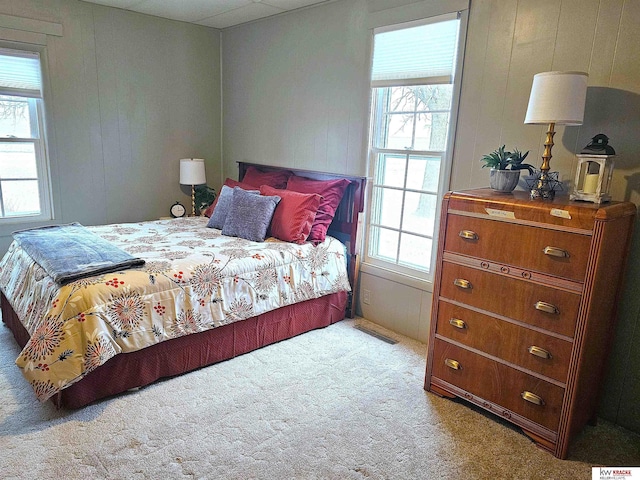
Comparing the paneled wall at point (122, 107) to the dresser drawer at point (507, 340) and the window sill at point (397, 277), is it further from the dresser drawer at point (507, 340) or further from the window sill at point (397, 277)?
the dresser drawer at point (507, 340)

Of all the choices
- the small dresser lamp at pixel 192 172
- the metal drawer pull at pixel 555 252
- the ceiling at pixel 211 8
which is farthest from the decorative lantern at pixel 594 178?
the small dresser lamp at pixel 192 172

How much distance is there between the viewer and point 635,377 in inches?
87.1

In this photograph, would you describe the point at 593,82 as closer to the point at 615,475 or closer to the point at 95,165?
the point at 615,475

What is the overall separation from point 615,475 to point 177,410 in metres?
2.05

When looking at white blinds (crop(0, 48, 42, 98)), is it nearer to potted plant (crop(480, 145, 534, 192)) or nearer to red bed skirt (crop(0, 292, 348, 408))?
red bed skirt (crop(0, 292, 348, 408))

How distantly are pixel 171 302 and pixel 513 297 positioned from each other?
1.78 m

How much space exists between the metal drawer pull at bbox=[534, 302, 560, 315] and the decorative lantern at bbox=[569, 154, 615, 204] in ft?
1.66

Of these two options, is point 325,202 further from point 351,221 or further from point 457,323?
point 457,323

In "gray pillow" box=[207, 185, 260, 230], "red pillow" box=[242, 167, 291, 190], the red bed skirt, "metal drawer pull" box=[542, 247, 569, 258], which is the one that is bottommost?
the red bed skirt

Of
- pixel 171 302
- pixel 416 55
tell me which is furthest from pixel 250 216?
pixel 416 55

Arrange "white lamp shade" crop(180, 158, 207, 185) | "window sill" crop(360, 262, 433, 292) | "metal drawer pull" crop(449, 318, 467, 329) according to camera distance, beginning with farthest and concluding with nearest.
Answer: "white lamp shade" crop(180, 158, 207, 185) < "window sill" crop(360, 262, 433, 292) < "metal drawer pull" crop(449, 318, 467, 329)

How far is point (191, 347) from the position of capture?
261 cm

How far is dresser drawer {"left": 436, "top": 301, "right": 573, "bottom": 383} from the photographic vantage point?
6.51 feet

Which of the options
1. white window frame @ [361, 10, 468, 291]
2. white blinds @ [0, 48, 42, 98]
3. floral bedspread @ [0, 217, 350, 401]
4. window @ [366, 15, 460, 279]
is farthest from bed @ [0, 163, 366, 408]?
white blinds @ [0, 48, 42, 98]
